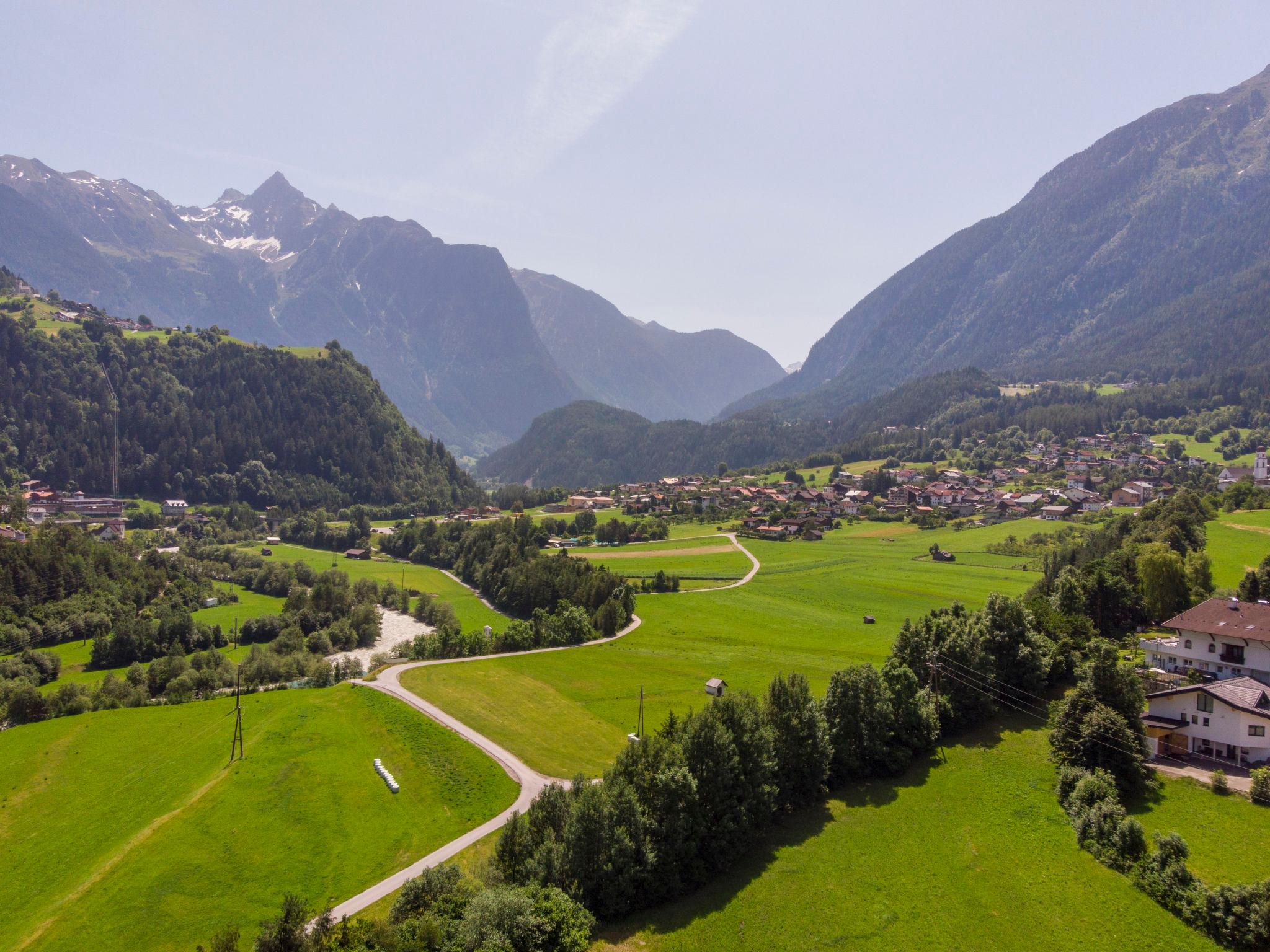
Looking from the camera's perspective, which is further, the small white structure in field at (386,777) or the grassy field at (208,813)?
the small white structure in field at (386,777)

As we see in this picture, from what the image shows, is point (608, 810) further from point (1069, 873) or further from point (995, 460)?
point (995, 460)

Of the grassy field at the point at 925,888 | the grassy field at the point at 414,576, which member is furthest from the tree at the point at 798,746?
the grassy field at the point at 414,576

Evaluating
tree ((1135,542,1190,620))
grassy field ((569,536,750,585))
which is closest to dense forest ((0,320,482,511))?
grassy field ((569,536,750,585))

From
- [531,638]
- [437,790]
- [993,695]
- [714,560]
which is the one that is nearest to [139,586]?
[531,638]

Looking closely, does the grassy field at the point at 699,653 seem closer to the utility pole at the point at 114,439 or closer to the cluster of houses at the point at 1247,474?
the cluster of houses at the point at 1247,474

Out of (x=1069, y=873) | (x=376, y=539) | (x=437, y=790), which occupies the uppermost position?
(x=376, y=539)

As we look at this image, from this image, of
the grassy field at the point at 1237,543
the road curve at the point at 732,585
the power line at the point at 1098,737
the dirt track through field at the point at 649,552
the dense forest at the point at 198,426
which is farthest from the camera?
the dense forest at the point at 198,426

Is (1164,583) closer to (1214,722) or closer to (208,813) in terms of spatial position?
(1214,722)

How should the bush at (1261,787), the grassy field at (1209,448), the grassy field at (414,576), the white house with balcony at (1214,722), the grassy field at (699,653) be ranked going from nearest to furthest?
the bush at (1261,787), the white house with balcony at (1214,722), the grassy field at (699,653), the grassy field at (414,576), the grassy field at (1209,448)
